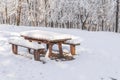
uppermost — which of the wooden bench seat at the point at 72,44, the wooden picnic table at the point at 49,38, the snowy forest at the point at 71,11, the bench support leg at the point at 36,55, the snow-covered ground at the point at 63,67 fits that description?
the snowy forest at the point at 71,11

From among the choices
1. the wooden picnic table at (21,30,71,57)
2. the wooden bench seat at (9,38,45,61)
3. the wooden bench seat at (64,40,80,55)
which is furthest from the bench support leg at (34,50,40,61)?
the wooden bench seat at (64,40,80,55)

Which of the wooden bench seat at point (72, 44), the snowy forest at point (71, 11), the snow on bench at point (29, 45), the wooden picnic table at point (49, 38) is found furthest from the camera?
the snowy forest at point (71, 11)

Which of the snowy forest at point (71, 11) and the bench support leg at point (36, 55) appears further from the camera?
the snowy forest at point (71, 11)

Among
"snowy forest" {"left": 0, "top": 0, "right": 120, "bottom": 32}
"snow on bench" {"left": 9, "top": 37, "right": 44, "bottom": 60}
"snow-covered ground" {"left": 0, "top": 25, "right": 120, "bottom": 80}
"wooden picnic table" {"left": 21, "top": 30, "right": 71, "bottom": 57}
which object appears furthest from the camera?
"snowy forest" {"left": 0, "top": 0, "right": 120, "bottom": 32}

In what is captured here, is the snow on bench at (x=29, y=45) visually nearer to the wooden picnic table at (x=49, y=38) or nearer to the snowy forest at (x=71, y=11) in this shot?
the wooden picnic table at (x=49, y=38)

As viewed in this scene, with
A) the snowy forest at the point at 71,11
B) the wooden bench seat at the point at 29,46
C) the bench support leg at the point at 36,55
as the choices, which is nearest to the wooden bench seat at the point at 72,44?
the wooden bench seat at the point at 29,46

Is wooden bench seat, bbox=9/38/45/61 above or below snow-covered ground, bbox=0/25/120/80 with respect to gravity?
above

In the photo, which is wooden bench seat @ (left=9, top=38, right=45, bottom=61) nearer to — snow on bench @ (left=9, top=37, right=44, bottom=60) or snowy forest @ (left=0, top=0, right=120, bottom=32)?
snow on bench @ (left=9, top=37, right=44, bottom=60)

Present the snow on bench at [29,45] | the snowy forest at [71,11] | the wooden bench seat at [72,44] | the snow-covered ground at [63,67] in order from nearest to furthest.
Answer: the snow-covered ground at [63,67] → the snow on bench at [29,45] → the wooden bench seat at [72,44] → the snowy forest at [71,11]

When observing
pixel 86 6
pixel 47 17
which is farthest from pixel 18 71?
pixel 47 17

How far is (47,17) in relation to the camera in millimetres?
47406

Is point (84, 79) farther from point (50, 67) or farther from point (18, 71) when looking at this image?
point (18, 71)

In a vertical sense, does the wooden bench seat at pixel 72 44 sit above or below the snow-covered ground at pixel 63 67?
above

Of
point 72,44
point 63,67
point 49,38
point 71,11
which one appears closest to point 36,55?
point 49,38
